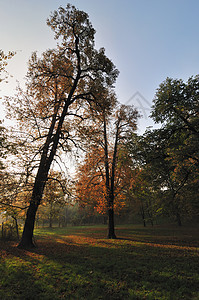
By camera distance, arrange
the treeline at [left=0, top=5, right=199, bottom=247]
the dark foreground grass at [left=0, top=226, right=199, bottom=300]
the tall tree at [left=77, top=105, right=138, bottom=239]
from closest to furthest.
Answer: the dark foreground grass at [left=0, top=226, right=199, bottom=300]
the treeline at [left=0, top=5, right=199, bottom=247]
the tall tree at [left=77, top=105, right=138, bottom=239]

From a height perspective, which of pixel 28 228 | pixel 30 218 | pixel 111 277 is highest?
pixel 30 218

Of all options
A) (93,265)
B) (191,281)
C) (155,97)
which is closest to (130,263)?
(93,265)

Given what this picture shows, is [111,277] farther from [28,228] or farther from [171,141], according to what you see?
[171,141]

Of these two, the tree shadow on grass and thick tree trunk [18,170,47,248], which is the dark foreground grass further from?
thick tree trunk [18,170,47,248]

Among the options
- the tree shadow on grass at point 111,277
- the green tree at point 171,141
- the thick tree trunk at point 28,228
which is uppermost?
the green tree at point 171,141

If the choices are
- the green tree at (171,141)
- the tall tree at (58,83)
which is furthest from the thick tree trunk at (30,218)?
the green tree at (171,141)

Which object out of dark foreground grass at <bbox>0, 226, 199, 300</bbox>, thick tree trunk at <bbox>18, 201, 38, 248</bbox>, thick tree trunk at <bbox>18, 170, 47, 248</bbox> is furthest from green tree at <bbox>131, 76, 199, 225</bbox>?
thick tree trunk at <bbox>18, 201, 38, 248</bbox>

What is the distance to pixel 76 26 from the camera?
1095cm

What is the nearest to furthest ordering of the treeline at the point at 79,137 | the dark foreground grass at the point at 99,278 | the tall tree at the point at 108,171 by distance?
1. the dark foreground grass at the point at 99,278
2. the treeline at the point at 79,137
3. the tall tree at the point at 108,171

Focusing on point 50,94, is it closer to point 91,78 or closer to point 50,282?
point 91,78

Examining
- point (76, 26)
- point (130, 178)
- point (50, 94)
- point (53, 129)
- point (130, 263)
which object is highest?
point (76, 26)

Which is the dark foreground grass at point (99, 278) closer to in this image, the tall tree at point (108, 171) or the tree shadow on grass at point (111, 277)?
the tree shadow on grass at point (111, 277)

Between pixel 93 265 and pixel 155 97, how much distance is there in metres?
14.4

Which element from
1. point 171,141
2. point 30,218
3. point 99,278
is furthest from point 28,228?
point 171,141
